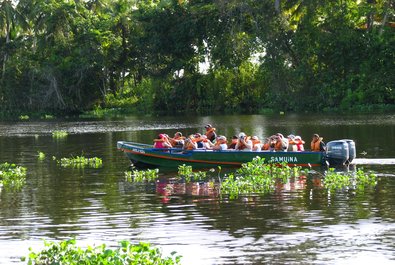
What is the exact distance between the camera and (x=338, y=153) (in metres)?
34.3

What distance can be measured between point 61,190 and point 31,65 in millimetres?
75366

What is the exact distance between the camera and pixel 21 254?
1938 cm

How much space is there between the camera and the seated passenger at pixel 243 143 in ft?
115

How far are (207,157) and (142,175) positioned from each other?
117 inches

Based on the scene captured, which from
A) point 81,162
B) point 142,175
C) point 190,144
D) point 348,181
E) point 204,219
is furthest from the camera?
point 81,162

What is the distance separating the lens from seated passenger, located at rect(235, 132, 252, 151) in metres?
35.0

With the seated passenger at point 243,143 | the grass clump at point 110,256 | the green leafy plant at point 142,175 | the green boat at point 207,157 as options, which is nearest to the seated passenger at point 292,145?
the green boat at point 207,157

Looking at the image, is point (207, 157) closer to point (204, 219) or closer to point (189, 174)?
point (189, 174)

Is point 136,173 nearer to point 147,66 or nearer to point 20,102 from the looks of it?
point 147,66

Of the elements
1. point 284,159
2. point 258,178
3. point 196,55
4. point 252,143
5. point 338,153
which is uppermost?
point 196,55

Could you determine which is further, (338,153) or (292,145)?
(292,145)

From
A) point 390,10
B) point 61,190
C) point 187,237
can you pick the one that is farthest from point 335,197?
point 390,10

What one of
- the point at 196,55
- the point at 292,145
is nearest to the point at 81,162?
the point at 292,145

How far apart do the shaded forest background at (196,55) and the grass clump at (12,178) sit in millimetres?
A: 52750
